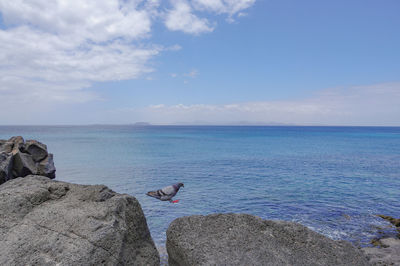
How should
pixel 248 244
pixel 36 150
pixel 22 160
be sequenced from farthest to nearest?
pixel 36 150, pixel 22 160, pixel 248 244

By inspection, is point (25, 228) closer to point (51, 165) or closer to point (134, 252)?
point (134, 252)

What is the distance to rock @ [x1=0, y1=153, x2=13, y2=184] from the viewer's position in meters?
12.3

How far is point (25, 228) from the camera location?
466 centimetres

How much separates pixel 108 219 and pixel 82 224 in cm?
43

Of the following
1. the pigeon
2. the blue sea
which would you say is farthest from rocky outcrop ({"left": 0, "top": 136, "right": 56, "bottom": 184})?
the pigeon

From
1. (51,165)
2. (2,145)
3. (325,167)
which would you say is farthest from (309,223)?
(325,167)

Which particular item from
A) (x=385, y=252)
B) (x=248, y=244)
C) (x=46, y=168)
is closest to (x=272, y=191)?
(x=385, y=252)

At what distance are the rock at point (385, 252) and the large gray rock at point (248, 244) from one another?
4899mm

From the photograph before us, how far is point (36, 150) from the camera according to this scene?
17109mm

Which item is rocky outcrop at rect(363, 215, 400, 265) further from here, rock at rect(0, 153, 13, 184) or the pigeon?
rock at rect(0, 153, 13, 184)

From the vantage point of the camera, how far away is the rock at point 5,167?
12312 millimetres

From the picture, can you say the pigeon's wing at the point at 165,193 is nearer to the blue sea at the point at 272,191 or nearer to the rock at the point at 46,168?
the blue sea at the point at 272,191

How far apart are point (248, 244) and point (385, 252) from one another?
26.9ft

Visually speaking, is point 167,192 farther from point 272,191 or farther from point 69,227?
point 272,191
